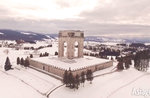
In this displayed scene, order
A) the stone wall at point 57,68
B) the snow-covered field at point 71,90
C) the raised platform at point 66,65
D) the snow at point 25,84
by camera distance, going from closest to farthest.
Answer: the snow-covered field at point 71,90, the snow at point 25,84, the stone wall at point 57,68, the raised platform at point 66,65

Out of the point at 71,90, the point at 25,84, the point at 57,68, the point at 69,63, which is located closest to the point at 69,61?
the point at 69,63

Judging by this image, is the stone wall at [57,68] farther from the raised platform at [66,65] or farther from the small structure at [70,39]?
the small structure at [70,39]

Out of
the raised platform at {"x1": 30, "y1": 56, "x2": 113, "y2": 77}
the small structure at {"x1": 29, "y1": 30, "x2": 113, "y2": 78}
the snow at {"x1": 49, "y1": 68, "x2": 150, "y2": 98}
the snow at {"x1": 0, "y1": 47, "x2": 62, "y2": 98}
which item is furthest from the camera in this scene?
the small structure at {"x1": 29, "y1": 30, "x2": 113, "y2": 78}

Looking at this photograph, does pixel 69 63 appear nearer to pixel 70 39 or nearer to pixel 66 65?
pixel 66 65

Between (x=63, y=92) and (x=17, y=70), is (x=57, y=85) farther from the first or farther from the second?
(x=17, y=70)

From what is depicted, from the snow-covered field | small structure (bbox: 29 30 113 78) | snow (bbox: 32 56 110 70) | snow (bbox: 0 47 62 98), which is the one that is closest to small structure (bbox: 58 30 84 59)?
small structure (bbox: 29 30 113 78)

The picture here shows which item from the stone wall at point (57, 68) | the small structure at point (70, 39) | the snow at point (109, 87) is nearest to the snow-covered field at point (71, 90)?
the snow at point (109, 87)

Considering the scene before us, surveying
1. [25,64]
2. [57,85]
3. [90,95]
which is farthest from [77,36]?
[90,95]

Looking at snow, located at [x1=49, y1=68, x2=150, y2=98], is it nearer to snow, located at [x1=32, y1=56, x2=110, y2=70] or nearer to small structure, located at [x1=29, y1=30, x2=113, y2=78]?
small structure, located at [x1=29, y1=30, x2=113, y2=78]
